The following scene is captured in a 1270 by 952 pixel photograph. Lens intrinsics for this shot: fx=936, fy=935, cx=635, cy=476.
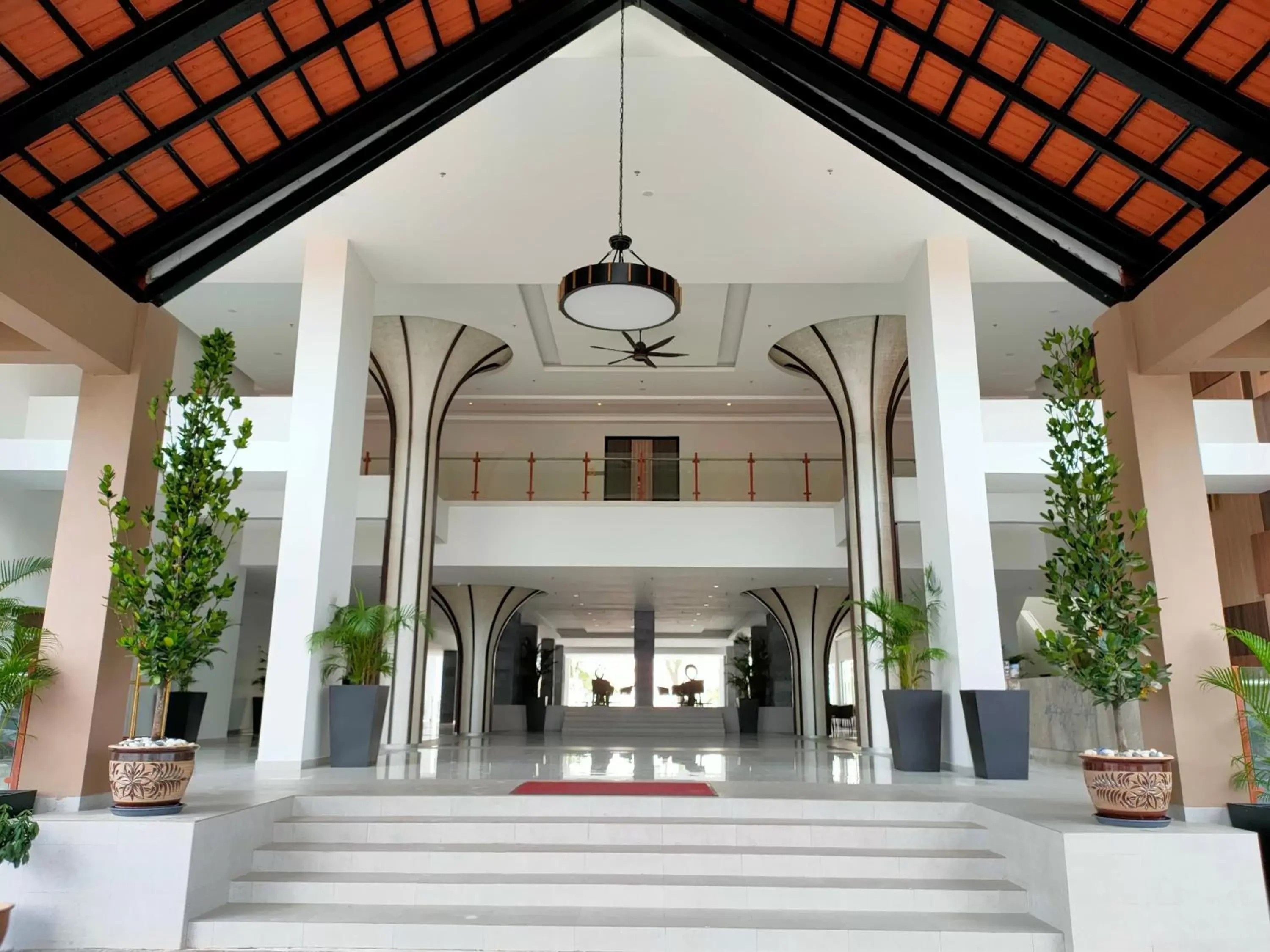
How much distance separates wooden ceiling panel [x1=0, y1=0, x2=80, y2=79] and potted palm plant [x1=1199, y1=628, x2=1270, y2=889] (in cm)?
710

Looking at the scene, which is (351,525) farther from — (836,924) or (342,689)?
(836,924)

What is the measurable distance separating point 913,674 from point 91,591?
24.0 ft

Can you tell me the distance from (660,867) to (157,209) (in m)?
5.21

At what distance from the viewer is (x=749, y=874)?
5574 mm

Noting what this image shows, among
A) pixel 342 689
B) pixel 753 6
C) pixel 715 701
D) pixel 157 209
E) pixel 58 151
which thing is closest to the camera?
pixel 58 151

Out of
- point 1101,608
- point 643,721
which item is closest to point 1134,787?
point 1101,608

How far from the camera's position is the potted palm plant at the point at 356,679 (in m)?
8.77

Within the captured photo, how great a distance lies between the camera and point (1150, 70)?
501cm

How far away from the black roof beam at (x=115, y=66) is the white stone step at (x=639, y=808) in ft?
14.1

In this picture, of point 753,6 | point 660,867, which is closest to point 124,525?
point 660,867

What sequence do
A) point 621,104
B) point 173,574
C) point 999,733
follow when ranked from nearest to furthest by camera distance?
1. point 173,574
2. point 621,104
3. point 999,733

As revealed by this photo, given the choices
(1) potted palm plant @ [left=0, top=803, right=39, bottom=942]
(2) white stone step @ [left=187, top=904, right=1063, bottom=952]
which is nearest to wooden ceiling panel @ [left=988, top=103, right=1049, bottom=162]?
(2) white stone step @ [left=187, top=904, right=1063, bottom=952]

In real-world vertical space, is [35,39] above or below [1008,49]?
below

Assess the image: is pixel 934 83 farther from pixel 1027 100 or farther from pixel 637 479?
pixel 637 479
